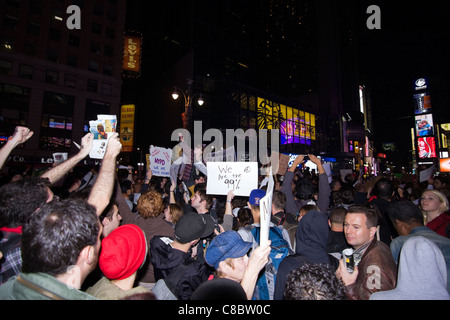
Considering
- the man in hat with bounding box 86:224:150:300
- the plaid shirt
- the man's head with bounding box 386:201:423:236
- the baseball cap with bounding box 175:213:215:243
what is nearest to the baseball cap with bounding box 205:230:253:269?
the baseball cap with bounding box 175:213:215:243

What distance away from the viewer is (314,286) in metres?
1.62

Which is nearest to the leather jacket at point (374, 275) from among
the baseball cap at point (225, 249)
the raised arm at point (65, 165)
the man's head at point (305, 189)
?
the baseball cap at point (225, 249)

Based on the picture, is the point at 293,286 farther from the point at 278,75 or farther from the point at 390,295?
the point at 278,75

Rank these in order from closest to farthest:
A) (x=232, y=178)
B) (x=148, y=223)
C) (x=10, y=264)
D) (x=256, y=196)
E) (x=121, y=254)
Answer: (x=121, y=254), (x=10, y=264), (x=148, y=223), (x=256, y=196), (x=232, y=178)

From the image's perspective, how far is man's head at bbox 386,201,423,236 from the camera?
323 centimetres

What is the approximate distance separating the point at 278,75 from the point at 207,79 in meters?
20.0

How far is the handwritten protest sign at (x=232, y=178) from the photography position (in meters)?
5.52

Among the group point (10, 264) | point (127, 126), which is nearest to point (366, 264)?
point (10, 264)

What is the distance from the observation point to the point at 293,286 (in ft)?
5.50

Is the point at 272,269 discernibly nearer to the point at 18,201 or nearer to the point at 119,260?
the point at 119,260

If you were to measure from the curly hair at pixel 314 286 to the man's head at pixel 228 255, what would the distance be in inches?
26.0

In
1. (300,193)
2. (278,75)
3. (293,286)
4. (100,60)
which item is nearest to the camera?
(293,286)

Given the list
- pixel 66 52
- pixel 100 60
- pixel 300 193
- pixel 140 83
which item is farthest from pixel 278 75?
pixel 300 193

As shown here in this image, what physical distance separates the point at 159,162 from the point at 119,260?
5.96 metres
